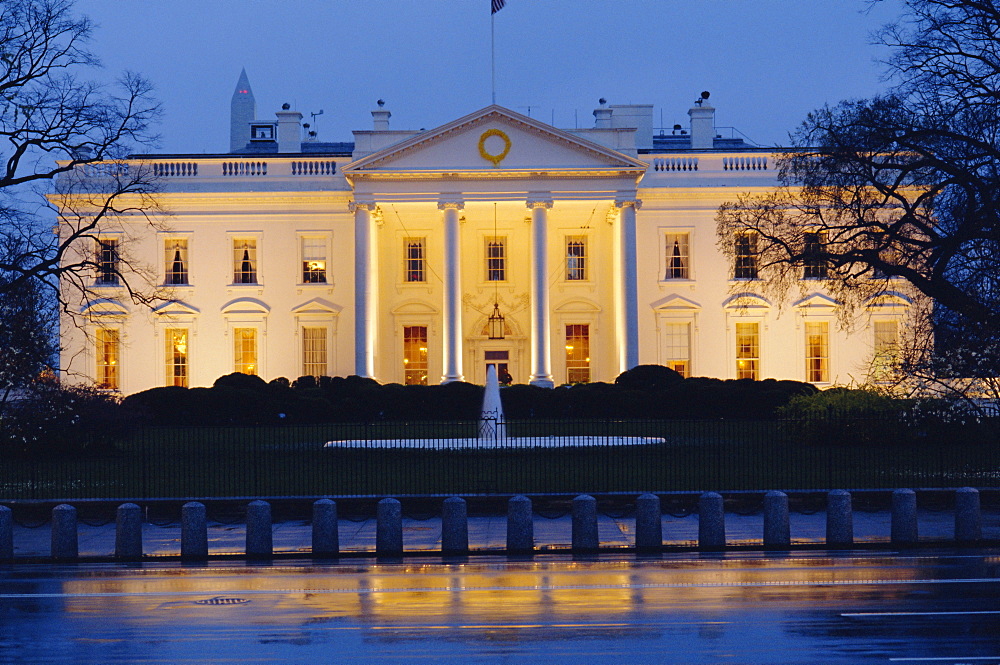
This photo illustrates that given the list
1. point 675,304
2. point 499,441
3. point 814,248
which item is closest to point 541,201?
point 675,304

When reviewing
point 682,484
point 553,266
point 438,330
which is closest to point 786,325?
point 553,266

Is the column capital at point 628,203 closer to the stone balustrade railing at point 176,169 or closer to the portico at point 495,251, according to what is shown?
the portico at point 495,251

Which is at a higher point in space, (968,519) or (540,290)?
(540,290)

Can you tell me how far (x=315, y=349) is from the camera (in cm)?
4747

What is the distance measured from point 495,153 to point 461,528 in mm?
30918

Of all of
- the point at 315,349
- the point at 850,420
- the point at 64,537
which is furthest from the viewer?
the point at 315,349

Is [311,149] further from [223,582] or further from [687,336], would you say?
[223,582]

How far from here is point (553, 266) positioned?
1879 inches

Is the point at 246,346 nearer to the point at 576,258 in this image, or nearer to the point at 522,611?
the point at 576,258

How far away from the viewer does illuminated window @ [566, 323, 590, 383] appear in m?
47.6

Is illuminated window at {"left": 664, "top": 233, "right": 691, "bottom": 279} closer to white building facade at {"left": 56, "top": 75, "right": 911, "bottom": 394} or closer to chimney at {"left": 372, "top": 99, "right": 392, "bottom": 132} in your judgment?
white building facade at {"left": 56, "top": 75, "right": 911, "bottom": 394}

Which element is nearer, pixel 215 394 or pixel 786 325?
pixel 215 394

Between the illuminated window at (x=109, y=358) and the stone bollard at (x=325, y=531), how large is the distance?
34.9 meters

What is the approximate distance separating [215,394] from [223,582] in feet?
77.9
